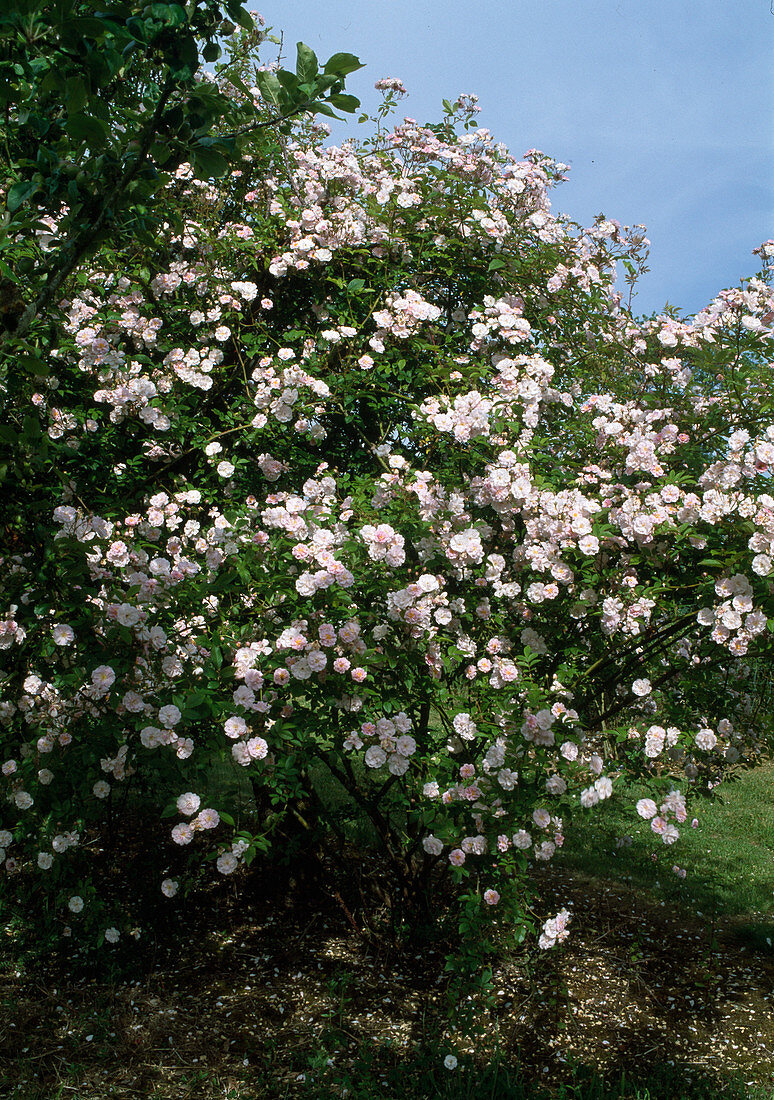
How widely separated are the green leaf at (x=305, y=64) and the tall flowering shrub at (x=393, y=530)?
1.14 metres

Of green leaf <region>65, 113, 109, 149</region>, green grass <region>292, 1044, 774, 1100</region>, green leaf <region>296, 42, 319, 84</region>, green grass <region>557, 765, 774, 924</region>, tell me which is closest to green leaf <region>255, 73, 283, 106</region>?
green leaf <region>296, 42, 319, 84</region>

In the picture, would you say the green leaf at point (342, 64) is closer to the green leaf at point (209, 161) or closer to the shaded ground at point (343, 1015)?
the green leaf at point (209, 161)

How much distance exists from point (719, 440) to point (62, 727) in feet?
9.03

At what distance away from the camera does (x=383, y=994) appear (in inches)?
131

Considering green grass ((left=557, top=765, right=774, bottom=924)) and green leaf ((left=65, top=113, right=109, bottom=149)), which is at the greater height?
green grass ((left=557, top=765, right=774, bottom=924))

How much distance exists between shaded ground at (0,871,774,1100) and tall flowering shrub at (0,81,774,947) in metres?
0.44

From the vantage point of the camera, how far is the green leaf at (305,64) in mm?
Result: 1856

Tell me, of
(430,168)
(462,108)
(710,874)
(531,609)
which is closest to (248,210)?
(430,168)

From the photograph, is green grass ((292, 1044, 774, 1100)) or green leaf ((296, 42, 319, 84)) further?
green grass ((292, 1044, 774, 1100))

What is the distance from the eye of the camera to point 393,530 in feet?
9.07

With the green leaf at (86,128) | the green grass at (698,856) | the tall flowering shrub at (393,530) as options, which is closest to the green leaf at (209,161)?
the green leaf at (86,128)

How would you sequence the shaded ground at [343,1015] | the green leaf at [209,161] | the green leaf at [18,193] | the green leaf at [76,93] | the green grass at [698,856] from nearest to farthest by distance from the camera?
the green leaf at [76,93] → the green leaf at [18,193] → the green leaf at [209,161] → the shaded ground at [343,1015] → the green grass at [698,856]

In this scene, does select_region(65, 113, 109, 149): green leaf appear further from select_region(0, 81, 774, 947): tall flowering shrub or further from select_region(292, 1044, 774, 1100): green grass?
select_region(292, 1044, 774, 1100): green grass

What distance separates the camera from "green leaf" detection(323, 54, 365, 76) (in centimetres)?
183
